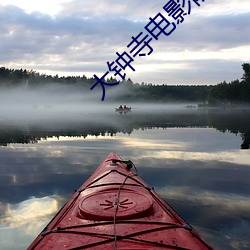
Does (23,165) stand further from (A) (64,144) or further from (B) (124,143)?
(B) (124,143)

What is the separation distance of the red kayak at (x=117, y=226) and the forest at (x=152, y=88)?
98683 millimetres

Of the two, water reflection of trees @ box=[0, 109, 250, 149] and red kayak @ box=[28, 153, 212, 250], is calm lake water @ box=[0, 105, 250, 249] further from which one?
water reflection of trees @ box=[0, 109, 250, 149]

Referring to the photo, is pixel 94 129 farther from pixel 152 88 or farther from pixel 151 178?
pixel 152 88

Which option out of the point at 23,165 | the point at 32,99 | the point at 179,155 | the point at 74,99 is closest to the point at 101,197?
the point at 23,165

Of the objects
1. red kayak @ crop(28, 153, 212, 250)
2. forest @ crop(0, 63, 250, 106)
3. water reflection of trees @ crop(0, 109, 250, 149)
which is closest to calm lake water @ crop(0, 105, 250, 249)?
red kayak @ crop(28, 153, 212, 250)

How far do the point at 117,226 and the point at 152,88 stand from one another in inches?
6961

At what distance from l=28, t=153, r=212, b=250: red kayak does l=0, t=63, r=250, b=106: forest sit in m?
98.7

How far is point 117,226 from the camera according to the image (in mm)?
4680

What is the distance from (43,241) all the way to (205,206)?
4.80 metres

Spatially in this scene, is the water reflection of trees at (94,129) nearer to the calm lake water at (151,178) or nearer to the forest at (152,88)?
the calm lake water at (151,178)

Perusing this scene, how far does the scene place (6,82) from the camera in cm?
13825

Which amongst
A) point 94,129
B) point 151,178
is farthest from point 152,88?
point 151,178

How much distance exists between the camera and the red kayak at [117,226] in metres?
4.23

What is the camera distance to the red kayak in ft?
13.9
